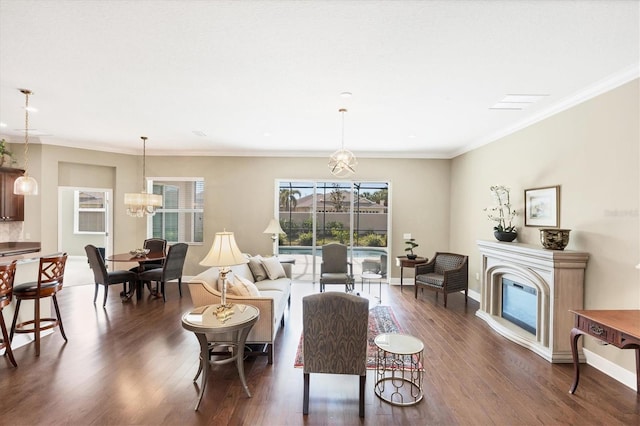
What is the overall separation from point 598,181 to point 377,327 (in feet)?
9.95

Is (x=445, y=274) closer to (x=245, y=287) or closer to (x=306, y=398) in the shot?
(x=245, y=287)

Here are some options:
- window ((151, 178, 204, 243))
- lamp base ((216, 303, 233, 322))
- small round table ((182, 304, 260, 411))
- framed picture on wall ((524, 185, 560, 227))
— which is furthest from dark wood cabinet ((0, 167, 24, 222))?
framed picture on wall ((524, 185, 560, 227))

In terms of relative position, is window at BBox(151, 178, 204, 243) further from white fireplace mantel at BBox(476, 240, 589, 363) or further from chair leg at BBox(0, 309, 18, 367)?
white fireplace mantel at BBox(476, 240, 589, 363)

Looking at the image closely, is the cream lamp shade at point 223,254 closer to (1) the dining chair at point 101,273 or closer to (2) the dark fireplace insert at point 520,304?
(1) the dining chair at point 101,273

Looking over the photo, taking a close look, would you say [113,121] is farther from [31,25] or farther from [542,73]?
[542,73]

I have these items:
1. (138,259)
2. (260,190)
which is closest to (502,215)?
(260,190)

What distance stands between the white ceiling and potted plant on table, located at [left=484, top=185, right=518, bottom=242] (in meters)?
0.97

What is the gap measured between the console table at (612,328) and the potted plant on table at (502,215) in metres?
1.80

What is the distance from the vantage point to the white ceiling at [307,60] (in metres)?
2.11

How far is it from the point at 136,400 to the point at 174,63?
2951mm

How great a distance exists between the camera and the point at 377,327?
4281mm

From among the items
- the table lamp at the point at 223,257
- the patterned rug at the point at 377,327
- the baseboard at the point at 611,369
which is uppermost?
the table lamp at the point at 223,257

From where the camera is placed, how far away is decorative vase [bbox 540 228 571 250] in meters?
3.42

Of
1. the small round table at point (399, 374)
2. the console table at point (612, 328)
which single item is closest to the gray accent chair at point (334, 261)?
Result: the small round table at point (399, 374)
